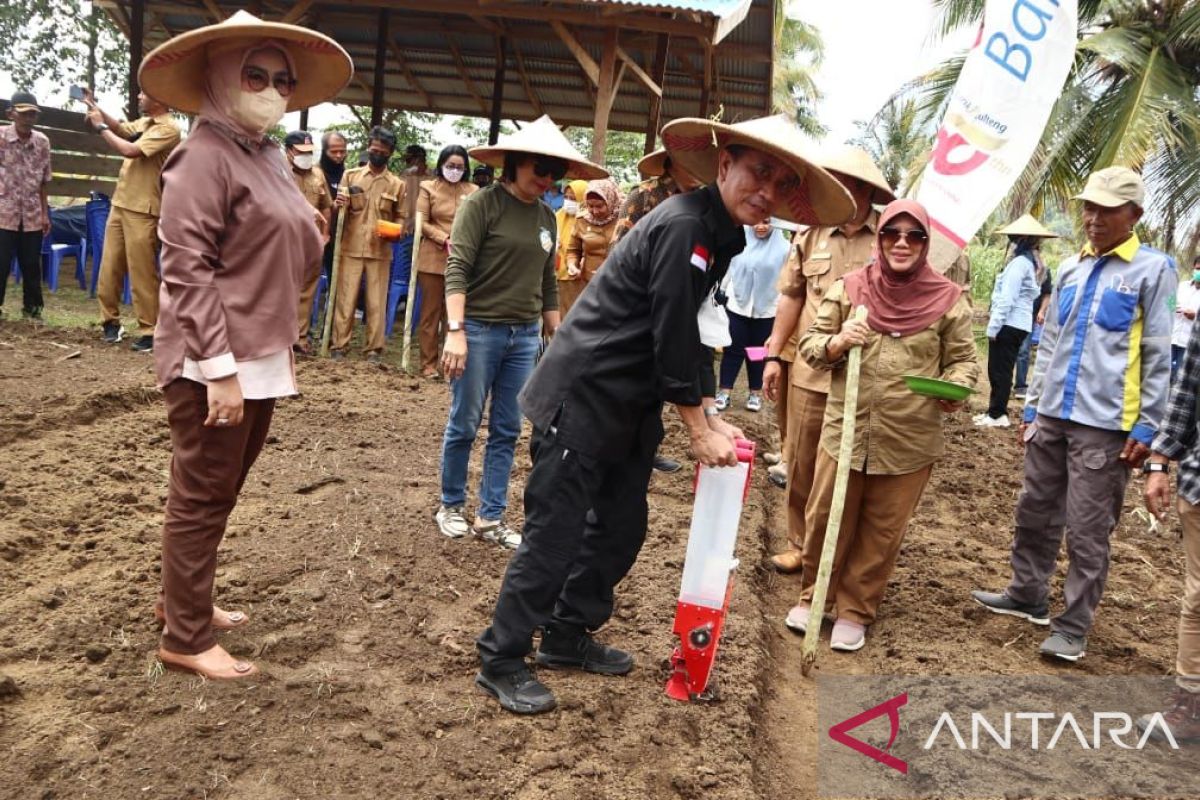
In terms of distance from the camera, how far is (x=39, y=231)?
834 centimetres

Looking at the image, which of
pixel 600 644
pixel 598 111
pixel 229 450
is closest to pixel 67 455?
pixel 229 450

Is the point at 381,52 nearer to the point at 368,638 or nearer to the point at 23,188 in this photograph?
the point at 23,188

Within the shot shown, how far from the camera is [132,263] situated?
7684 mm

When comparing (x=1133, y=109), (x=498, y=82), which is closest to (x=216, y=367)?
(x=498, y=82)

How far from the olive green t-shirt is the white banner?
173cm

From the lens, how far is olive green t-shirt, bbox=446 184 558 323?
407 centimetres

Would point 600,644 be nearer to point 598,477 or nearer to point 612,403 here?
point 598,477

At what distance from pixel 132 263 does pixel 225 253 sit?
18.9 feet

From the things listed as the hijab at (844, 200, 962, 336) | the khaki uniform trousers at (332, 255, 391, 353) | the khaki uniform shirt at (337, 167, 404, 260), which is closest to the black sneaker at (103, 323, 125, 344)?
the khaki uniform trousers at (332, 255, 391, 353)

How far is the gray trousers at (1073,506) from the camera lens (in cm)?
385

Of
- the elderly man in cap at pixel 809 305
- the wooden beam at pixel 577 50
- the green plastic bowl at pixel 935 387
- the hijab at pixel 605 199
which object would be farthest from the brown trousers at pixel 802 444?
the wooden beam at pixel 577 50

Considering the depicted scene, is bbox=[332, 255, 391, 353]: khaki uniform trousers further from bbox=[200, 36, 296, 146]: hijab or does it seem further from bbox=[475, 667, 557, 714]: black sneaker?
bbox=[475, 667, 557, 714]: black sneaker

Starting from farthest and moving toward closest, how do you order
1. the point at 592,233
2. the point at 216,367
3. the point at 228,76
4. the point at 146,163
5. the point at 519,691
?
the point at 146,163
the point at 592,233
the point at 519,691
the point at 228,76
the point at 216,367

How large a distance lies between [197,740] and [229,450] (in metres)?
0.83
